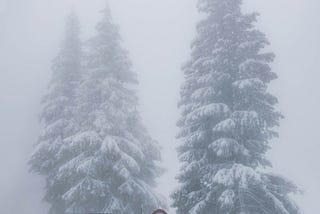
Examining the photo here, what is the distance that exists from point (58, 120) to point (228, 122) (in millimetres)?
12136

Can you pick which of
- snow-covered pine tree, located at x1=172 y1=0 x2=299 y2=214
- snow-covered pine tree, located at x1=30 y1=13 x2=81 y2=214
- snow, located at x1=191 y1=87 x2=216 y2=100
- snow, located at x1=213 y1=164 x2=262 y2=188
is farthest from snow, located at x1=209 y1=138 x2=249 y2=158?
snow-covered pine tree, located at x1=30 y1=13 x2=81 y2=214

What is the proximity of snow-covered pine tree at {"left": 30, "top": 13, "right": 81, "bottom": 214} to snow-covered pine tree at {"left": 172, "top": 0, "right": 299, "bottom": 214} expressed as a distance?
25.2 feet

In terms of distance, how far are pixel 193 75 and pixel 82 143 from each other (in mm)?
6221

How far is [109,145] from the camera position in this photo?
2245cm

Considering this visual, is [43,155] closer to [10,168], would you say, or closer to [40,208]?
[40,208]

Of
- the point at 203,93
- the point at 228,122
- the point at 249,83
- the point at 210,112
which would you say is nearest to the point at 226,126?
the point at 228,122

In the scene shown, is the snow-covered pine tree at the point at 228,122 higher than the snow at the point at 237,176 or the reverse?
higher

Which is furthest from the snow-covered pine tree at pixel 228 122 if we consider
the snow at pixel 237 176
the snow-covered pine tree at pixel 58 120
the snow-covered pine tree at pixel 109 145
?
the snow-covered pine tree at pixel 58 120

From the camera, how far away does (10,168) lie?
8175 cm

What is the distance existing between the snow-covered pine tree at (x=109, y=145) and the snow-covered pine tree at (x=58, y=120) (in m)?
1.55

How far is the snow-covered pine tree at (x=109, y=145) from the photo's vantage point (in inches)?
898

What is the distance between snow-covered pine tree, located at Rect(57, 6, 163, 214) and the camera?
2281 centimetres

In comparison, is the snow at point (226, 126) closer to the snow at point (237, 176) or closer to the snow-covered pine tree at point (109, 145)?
the snow at point (237, 176)

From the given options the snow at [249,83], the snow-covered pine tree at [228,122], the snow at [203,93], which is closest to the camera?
the snow-covered pine tree at [228,122]
